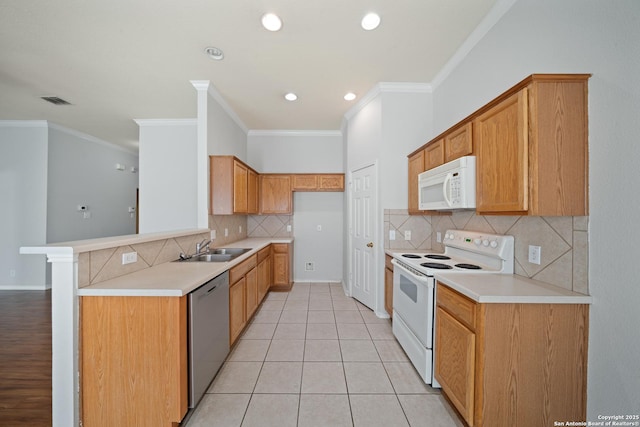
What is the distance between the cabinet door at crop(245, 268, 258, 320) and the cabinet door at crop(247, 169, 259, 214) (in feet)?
3.95

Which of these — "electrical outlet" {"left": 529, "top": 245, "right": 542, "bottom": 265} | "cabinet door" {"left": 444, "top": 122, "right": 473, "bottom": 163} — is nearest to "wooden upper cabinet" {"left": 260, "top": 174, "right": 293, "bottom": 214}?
"cabinet door" {"left": 444, "top": 122, "right": 473, "bottom": 163}

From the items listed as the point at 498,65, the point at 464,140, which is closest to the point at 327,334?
the point at 464,140

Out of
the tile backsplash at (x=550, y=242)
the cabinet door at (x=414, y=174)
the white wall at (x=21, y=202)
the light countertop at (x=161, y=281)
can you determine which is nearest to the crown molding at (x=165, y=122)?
the white wall at (x=21, y=202)

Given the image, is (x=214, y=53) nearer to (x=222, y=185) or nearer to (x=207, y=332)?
(x=222, y=185)

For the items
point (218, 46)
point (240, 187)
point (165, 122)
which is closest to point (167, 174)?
point (165, 122)

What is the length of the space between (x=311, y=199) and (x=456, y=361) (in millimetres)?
3623

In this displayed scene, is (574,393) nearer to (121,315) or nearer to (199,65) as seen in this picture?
(121,315)

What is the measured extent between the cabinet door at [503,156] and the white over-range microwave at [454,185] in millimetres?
53

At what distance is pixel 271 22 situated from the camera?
200 cm

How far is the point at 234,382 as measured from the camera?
1.93 m

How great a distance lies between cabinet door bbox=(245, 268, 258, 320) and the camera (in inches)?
109

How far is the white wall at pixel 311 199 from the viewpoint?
4.73m

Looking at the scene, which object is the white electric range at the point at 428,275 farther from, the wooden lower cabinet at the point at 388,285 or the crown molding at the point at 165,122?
the crown molding at the point at 165,122

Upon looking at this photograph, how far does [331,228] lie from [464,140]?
314cm
